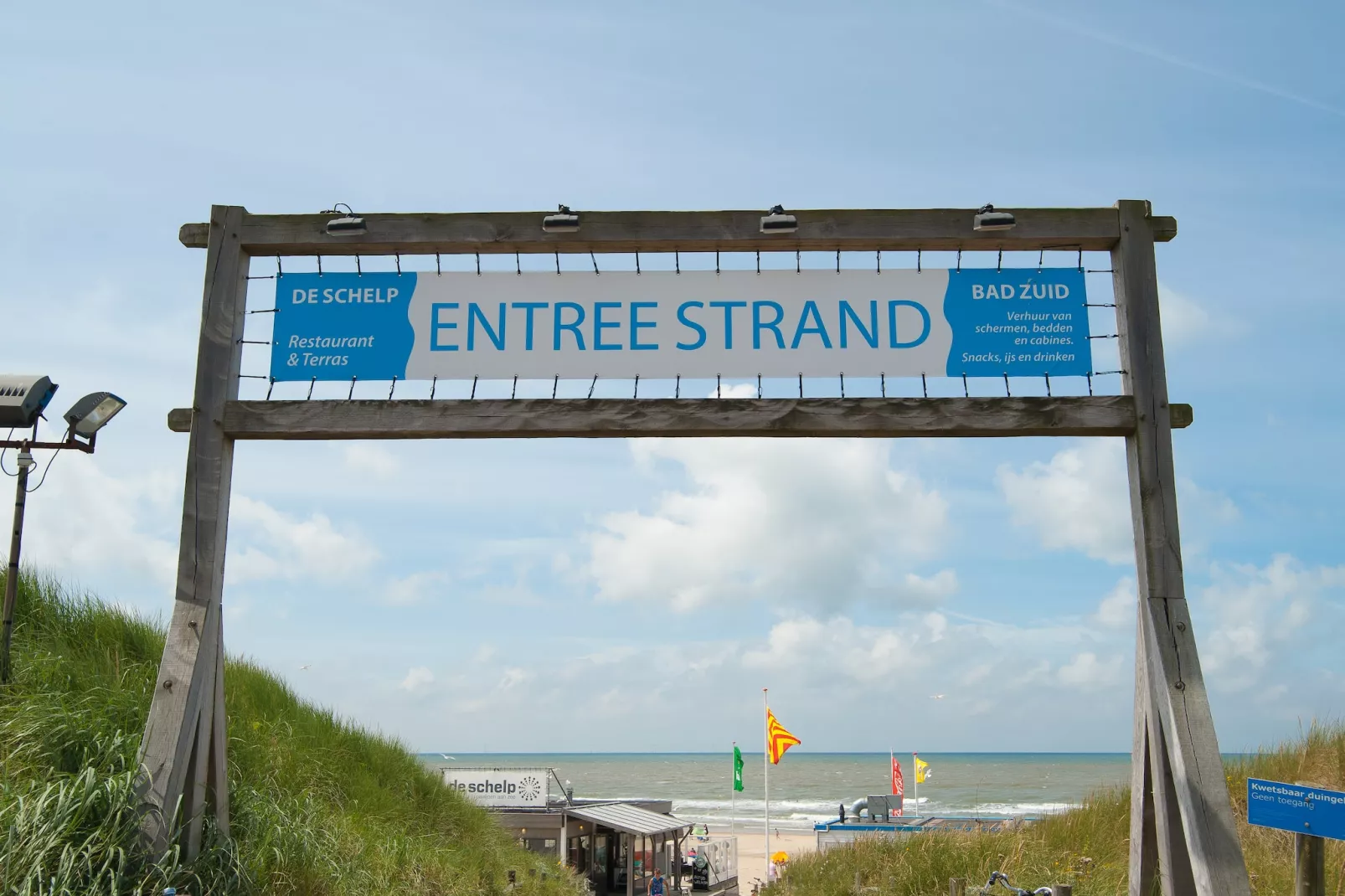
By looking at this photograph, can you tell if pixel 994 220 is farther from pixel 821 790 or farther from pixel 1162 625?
pixel 821 790

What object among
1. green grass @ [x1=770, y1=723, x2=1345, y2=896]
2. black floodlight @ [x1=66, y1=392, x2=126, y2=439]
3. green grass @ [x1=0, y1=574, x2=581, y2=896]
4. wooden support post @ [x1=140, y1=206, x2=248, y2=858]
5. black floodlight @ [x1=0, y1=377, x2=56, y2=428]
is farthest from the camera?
green grass @ [x1=770, y1=723, x2=1345, y2=896]

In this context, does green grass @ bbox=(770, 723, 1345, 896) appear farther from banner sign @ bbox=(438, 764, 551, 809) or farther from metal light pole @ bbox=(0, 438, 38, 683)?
banner sign @ bbox=(438, 764, 551, 809)

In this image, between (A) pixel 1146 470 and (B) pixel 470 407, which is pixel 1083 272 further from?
(B) pixel 470 407

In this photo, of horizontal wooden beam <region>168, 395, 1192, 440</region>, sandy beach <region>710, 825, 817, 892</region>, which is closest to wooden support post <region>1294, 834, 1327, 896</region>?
horizontal wooden beam <region>168, 395, 1192, 440</region>

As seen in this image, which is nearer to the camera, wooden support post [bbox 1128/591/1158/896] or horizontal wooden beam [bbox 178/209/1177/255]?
wooden support post [bbox 1128/591/1158/896]

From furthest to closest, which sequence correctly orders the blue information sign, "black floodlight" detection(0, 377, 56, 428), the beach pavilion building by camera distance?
the beach pavilion building, "black floodlight" detection(0, 377, 56, 428), the blue information sign

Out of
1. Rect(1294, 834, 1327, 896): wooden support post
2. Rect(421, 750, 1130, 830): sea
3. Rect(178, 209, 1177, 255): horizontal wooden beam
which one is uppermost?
Rect(178, 209, 1177, 255): horizontal wooden beam

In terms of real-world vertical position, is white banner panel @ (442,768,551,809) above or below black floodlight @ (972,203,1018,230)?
below

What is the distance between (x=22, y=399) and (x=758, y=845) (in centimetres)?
4876

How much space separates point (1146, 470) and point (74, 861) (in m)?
6.42

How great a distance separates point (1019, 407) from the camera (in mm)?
6645

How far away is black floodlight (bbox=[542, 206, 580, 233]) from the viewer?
22.9 feet

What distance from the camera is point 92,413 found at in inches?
301

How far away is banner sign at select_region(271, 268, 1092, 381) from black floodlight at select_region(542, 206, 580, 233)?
334 mm
